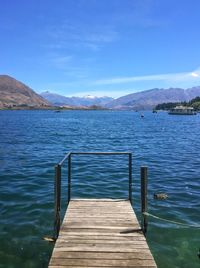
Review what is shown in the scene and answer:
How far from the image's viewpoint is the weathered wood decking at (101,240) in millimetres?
8758

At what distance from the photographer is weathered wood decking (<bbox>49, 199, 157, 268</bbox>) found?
8.76 m

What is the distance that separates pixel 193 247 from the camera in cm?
1259

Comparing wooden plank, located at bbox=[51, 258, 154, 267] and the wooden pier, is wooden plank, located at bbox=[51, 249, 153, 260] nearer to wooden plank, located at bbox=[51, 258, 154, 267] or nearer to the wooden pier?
the wooden pier

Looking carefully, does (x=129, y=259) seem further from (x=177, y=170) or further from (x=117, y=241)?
(x=177, y=170)

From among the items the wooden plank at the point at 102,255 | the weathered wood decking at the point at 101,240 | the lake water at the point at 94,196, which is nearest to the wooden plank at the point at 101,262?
the weathered wood decking at the point at 101,240

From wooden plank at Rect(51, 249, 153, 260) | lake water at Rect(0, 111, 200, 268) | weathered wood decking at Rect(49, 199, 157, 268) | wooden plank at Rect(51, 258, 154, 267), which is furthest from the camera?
lake water at Rect(0, 111, 200, 268)

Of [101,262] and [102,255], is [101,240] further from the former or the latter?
[101,262]

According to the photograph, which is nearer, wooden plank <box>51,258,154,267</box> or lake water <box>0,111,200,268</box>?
wooden plank <box>51,258,154,267</box>

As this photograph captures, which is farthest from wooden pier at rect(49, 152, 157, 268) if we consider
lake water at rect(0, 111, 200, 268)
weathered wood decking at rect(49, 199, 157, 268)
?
lake water at rect(0, 111, 200, 268)

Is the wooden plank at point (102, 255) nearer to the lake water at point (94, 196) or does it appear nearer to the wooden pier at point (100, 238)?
the wooden pier at point (100, 238)

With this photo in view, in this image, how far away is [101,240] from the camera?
10.1 metres

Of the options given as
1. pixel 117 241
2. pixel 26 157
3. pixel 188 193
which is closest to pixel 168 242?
pixel 117 241

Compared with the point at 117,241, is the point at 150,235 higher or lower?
lower

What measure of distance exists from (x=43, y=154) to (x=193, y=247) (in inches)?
999
